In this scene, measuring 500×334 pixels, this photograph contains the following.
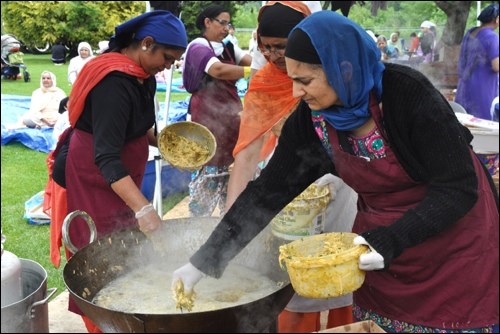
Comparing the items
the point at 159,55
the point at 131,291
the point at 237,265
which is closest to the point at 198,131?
the point at 159,55

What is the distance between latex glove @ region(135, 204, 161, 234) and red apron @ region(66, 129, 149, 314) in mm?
389

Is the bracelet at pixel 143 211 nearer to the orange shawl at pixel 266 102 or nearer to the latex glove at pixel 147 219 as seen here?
the latex glove at pixel 147 219

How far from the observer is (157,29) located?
2.44 m

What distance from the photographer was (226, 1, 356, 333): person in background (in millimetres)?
2441

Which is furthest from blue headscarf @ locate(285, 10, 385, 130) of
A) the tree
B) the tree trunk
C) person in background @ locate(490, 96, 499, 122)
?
the tree trunk

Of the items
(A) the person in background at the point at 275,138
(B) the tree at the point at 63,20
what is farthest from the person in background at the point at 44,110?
(A) the person in background at the point at 275,138

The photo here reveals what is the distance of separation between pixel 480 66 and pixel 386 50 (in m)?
2.15

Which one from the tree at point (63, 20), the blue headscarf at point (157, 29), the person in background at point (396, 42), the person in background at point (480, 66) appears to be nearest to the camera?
the blue headscarf at point (157, 29)

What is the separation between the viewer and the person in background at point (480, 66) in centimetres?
603

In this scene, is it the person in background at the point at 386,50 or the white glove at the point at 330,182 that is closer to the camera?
the white glove at the point at 330,182

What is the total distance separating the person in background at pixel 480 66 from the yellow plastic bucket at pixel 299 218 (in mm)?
4596

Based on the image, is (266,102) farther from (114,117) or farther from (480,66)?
(480,66)

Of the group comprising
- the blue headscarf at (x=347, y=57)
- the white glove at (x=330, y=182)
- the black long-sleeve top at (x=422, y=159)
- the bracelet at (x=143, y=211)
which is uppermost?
the blue headscarf at (x=347, y=57)

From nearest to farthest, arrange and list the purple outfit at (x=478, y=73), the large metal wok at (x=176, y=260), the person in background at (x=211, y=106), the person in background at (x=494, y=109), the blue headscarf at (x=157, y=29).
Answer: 1. the large metal wok at (x=176, y=260)
2. the blue headscarf at (x=157, y=29)
3. the person in background at (x=211, y=106)
4. the person in background at (x=494, y=109)
5. the purple outfit at (x=478, y=73)
